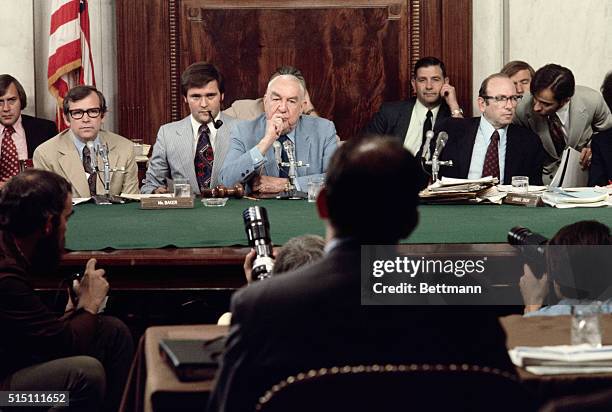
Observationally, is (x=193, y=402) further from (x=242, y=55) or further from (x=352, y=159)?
(x=242, y=55)

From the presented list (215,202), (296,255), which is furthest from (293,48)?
(296,255)

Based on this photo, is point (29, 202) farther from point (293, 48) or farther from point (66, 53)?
point (293, 48)

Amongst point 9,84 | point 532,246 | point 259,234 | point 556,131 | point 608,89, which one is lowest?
point 532,246

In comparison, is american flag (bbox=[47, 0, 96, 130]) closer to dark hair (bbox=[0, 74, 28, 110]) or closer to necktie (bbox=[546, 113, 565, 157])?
dark hair (bbox=[0, 74, 28, 110])

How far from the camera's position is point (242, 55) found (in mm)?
8484

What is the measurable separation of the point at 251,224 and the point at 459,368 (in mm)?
1185

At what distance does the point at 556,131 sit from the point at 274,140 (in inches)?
85.4

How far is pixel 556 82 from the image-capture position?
6711 millimetres

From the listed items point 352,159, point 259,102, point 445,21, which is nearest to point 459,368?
point 352,159

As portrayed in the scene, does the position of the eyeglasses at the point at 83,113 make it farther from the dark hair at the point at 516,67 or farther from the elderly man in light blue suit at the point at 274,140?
the dark hair at the point at 516,67

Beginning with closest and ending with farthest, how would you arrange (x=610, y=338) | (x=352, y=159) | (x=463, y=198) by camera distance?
(x=352, y=159)
(x=610, y=338)
(x=463, y=198)

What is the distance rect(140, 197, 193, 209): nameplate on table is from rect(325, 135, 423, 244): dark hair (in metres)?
3.23

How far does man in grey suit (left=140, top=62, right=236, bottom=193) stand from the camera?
19.7 ft

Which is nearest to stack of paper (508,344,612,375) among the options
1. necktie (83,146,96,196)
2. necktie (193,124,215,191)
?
necktie (83,146,96,196)
